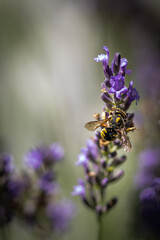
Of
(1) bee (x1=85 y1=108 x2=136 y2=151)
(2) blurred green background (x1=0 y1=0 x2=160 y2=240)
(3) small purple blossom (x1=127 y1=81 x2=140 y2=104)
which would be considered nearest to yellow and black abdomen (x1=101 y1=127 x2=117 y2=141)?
(1) bee (x1=85 y1=108 x2=136 y2=151)

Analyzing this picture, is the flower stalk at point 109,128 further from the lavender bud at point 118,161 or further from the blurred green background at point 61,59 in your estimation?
the blurred green background at point 61,59

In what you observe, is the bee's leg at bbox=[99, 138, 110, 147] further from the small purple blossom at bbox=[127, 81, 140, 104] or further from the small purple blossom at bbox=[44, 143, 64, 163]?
the small purple blossom at bbox=[44, 143, 64, 163]

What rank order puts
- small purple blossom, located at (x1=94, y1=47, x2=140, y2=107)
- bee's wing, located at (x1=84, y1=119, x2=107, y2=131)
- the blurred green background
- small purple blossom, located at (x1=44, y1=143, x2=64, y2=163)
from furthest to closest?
the blurred green background, small purple blossom, located at (x1=44, y1=143, x2=64, y2=163), bee's wing, located at (x1=84, y1=119, x2=107, y2=131), small purple blossom, located at (x1=94, y1=47, x2=140, y2=107)

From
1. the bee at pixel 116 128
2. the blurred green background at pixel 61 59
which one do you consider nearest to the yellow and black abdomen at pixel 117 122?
the bee at pixel 116 128

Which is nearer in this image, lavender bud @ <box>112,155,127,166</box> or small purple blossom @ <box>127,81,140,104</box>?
small purple blossom @ <box>127,81,140,104</box>

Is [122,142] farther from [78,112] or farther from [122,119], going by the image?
[78,112]

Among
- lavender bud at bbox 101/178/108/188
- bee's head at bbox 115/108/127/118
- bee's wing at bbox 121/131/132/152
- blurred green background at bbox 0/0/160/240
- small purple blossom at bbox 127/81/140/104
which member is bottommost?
lavender bud at bbox 101/178/108/188

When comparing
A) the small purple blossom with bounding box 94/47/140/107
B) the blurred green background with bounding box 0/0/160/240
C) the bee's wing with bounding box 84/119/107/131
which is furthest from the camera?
the blurred green background with bounding box 0/0/160/240

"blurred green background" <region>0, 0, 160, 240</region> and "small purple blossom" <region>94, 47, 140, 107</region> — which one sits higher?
"blurred green background" <region>0, 0, 160, 240</region>

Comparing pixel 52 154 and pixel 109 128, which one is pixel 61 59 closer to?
pixel 52 154

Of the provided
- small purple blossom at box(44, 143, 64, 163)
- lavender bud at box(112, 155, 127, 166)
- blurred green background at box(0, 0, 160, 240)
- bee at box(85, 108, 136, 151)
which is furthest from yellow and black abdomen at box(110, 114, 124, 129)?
blurred green background at box(0, 0, 160, 240)

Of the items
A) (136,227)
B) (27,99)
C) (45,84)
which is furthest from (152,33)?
(136,227)
